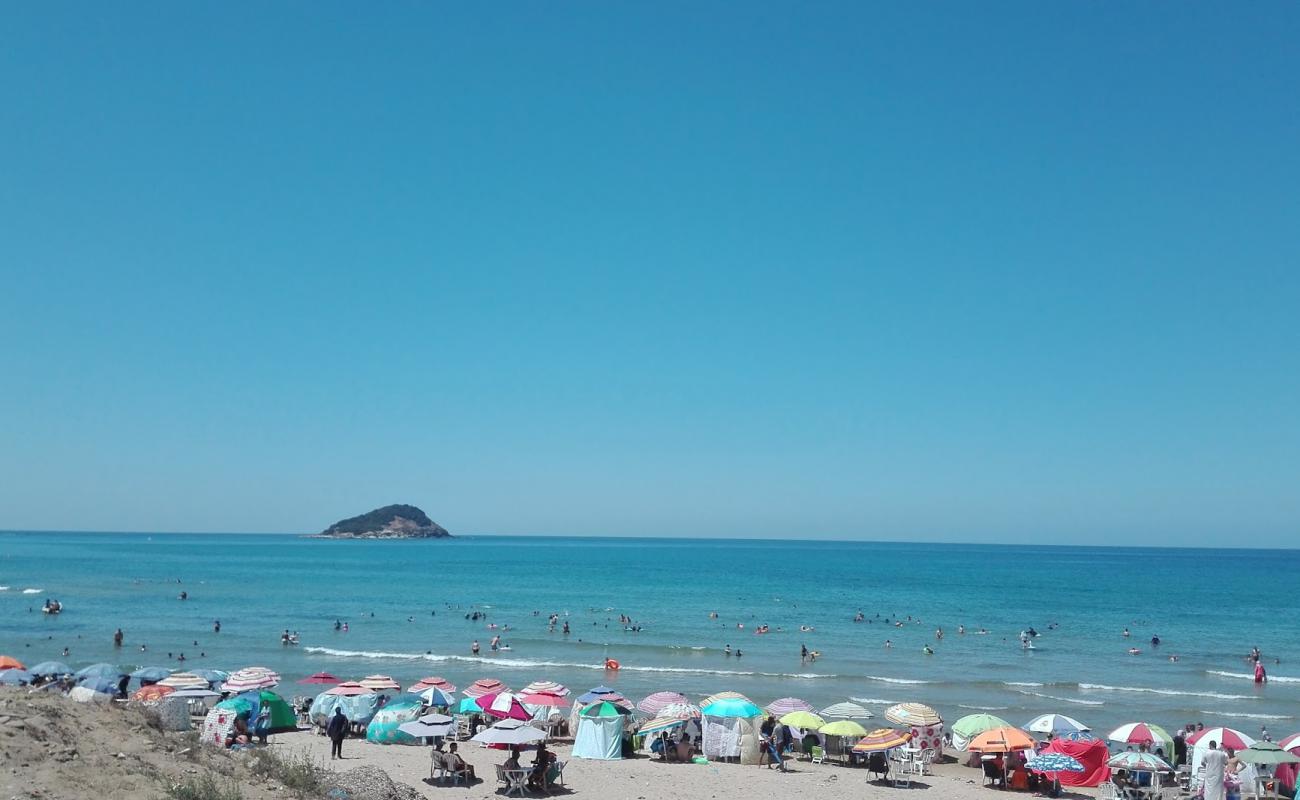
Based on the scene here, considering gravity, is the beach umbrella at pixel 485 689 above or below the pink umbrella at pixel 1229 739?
below

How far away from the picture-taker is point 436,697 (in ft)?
87.5

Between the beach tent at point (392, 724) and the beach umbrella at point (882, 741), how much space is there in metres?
11.6

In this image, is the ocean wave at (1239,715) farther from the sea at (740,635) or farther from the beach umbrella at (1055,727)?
the beach umbrella at (1055,727)

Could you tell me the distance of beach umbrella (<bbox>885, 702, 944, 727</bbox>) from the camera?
79.4 ft

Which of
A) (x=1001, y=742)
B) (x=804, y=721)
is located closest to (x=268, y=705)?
(x=804, y=721)

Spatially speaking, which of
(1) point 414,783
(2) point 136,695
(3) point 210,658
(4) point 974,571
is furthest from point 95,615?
(4) point 974,571

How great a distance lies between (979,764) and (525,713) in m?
11.6

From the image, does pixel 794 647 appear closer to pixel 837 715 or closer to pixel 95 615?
pixel 837 715

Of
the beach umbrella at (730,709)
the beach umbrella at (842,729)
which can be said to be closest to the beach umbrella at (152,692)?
the beach umbrella at (730,709)

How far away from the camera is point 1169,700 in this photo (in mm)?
34719

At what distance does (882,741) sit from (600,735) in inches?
273

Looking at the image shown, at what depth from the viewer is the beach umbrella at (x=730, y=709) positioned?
23.8 m

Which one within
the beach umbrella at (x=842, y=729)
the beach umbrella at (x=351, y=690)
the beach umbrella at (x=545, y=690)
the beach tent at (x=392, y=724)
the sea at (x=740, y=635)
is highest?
the beach umbrella at (x=545, y=690)

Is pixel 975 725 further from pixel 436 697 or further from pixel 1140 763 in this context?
pixel 436 697
